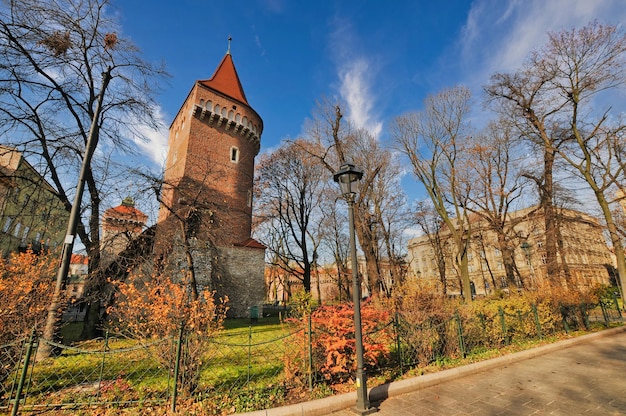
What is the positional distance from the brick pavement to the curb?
10 centimetres

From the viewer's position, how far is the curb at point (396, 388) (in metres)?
4.50

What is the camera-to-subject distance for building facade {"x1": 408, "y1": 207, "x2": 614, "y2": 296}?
55.7ft

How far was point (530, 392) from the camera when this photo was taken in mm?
5184

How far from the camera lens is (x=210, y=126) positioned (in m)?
22.4

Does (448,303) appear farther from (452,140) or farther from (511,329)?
→ (452,140)

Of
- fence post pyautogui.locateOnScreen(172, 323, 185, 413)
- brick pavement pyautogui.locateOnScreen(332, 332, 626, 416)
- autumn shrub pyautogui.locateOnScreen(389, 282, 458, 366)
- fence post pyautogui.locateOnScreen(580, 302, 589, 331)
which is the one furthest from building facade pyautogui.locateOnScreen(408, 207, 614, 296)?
fence post pyautogui.locateOnScreen(172, 323, 185, 413)

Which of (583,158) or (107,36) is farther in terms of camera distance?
(583,158)

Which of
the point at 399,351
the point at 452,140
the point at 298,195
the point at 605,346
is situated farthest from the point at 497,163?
the point at 399,351

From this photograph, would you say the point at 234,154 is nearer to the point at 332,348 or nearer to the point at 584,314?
the point at 332,348

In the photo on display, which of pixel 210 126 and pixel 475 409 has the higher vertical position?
pixel 210 126

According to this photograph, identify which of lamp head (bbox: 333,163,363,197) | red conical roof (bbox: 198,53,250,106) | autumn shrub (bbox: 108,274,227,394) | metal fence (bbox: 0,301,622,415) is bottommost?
metal fence (bbox: 0,301,622,415)

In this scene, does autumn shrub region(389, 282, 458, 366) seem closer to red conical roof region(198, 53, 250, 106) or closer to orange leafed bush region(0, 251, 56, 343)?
orange leafed bush region(0, 251, 56, 343)

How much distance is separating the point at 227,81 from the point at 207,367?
2458 cm

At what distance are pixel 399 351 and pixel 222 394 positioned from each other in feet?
12.4
